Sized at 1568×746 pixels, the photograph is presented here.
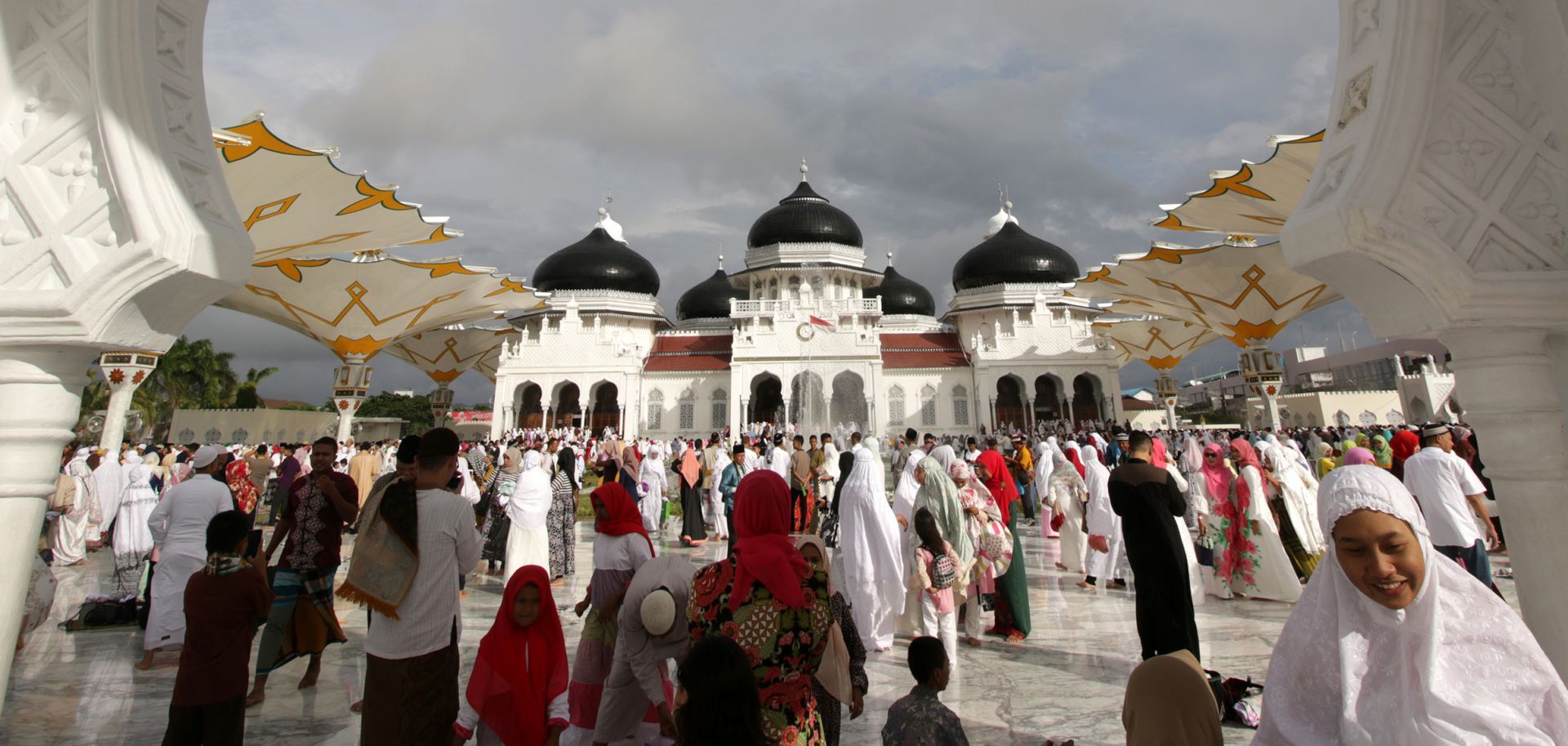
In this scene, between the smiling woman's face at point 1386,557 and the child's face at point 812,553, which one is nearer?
the smiling woman's face at point 1386,557

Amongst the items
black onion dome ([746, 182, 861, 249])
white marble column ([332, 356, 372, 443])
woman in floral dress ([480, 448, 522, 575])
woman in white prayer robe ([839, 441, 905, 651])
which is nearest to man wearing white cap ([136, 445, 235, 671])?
woman in floral dress ([480, 448, 522, 575])

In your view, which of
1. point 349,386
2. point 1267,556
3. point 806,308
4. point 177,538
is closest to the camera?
point 177,538

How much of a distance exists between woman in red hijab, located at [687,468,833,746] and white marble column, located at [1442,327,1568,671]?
190 centimetres

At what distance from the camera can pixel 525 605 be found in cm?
251

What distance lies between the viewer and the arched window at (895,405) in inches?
990

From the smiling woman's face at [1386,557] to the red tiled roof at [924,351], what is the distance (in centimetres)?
2462

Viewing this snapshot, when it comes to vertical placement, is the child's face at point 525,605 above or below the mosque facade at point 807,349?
below

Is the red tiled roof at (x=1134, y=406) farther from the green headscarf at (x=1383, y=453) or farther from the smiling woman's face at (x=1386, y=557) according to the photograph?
the smiling woman's face at (x=1386, y=557)

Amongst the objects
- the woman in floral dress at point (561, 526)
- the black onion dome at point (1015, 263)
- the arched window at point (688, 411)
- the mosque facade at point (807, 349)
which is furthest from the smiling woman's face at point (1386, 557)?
the black onion dome at point (1015, 263)

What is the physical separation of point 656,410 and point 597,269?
27.0ft

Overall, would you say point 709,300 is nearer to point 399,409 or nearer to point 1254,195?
point 1254,195

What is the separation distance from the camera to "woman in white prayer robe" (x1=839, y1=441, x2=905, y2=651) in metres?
4.29

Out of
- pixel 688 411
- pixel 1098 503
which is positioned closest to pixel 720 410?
pixel 688 411

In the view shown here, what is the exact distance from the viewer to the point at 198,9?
218 cm
